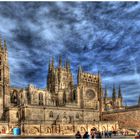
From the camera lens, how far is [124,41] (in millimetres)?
23109

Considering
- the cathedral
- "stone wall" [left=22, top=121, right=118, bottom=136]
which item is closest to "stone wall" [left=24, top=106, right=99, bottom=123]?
the cathedral

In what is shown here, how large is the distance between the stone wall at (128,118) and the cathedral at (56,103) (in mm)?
1033

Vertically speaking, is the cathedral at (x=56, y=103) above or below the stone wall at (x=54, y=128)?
above

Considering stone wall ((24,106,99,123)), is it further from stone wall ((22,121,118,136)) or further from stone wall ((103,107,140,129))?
stone wall ((103,107,140,129))

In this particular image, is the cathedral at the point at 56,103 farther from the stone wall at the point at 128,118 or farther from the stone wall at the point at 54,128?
the stone wall at the point at 128,118

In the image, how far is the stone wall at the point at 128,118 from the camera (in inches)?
1506

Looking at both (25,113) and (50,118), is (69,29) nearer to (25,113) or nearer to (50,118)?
(25,113)

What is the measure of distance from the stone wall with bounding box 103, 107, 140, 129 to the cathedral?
1033 mm

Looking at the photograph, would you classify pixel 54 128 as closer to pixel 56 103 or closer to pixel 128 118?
pixel 56 103

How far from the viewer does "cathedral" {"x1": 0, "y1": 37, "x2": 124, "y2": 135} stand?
33250 millimetres

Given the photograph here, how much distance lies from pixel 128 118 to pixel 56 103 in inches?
371

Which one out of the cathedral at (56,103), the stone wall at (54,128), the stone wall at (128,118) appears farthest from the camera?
the stone wall at (128,118)

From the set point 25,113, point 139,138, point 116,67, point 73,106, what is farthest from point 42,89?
point 139,138

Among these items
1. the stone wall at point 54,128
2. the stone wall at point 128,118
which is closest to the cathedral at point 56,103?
the stone wall at point 54,128
